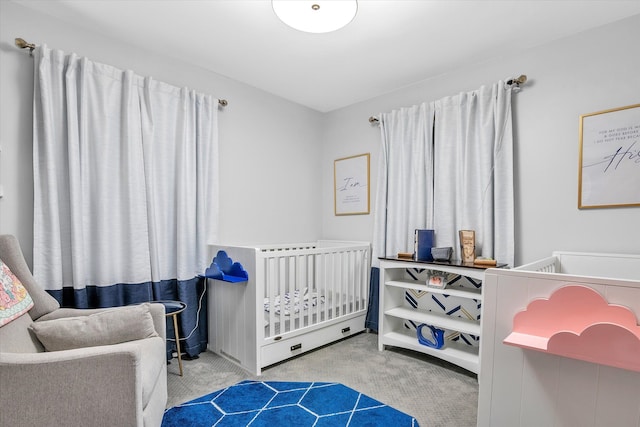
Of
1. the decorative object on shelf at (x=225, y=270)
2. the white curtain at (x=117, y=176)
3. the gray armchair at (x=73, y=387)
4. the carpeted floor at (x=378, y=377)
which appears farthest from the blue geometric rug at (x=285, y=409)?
the white curtain at (x=117, y=176)

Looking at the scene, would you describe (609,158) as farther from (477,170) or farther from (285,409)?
(285,409)

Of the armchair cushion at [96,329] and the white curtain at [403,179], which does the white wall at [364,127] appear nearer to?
the white curtain at [403,179]

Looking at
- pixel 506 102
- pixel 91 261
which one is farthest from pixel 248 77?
pixel 506 102

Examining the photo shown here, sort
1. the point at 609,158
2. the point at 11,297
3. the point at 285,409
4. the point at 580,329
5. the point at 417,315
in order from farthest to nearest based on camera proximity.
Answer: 1. the point at 417,315
2. the point at 609,158
3. the point at 285,409
4. the point at 11,297
5. the point at 580,329

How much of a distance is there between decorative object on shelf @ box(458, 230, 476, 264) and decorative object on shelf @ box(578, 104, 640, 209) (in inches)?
26.5

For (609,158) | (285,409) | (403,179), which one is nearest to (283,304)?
(285,409)

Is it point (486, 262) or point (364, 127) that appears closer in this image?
point (486, 262)

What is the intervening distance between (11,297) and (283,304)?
148 centimetres

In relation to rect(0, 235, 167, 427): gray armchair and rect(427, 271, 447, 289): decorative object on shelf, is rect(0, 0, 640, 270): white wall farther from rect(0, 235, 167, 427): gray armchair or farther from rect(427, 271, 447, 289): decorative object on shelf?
rect(0, 235, 167, 427): gray armchair

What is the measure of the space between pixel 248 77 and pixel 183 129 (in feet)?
2.55

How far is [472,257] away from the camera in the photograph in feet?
7.76

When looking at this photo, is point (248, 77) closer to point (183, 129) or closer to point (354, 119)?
point (183, 129)

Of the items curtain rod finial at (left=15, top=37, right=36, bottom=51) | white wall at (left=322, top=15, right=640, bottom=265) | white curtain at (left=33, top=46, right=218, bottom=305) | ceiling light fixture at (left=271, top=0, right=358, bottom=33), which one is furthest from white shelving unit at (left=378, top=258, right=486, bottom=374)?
curtain rod finial at (left=15, top=37, right=36, bottom=51)

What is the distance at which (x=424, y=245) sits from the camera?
255 cm
